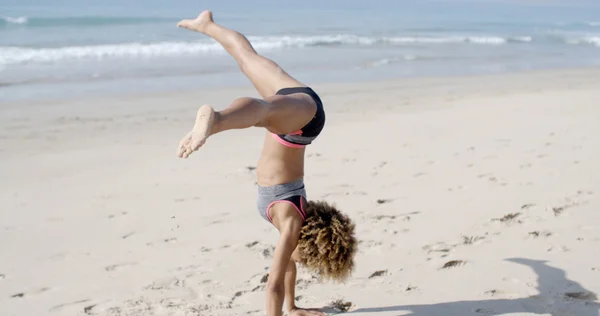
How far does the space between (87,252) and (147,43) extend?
19.0m

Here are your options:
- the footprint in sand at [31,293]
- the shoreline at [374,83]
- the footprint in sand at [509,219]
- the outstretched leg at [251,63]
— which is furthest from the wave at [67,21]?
the footprint in sand at [509,219]

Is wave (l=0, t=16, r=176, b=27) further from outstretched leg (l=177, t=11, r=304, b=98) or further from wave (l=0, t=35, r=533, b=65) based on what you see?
outstretched leg (l=177, t=11, r=304, b=98)

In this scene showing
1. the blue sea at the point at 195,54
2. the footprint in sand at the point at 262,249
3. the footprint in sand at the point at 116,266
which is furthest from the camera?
the blue sea at the point at 195,54

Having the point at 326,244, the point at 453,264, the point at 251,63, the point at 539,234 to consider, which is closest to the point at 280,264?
the point at 326,244

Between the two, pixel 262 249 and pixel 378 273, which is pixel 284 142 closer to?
pixel 378 273

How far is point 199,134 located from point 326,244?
3.94 feet

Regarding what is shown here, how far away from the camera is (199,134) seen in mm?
2256

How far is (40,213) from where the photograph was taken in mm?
5371

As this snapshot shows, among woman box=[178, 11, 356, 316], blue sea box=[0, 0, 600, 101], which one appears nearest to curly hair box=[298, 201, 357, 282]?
woman box=[178, 11, 356, 316]

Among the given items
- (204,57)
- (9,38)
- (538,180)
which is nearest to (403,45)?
(204,57)

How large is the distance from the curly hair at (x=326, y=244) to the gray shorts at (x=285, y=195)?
0.24 feet

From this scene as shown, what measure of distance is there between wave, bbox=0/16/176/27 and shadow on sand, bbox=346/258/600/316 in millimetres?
26291

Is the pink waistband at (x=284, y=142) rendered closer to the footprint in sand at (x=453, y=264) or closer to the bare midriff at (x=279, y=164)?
the bare midriff at (x=279, y=164)

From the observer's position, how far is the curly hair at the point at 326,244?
3229mm
